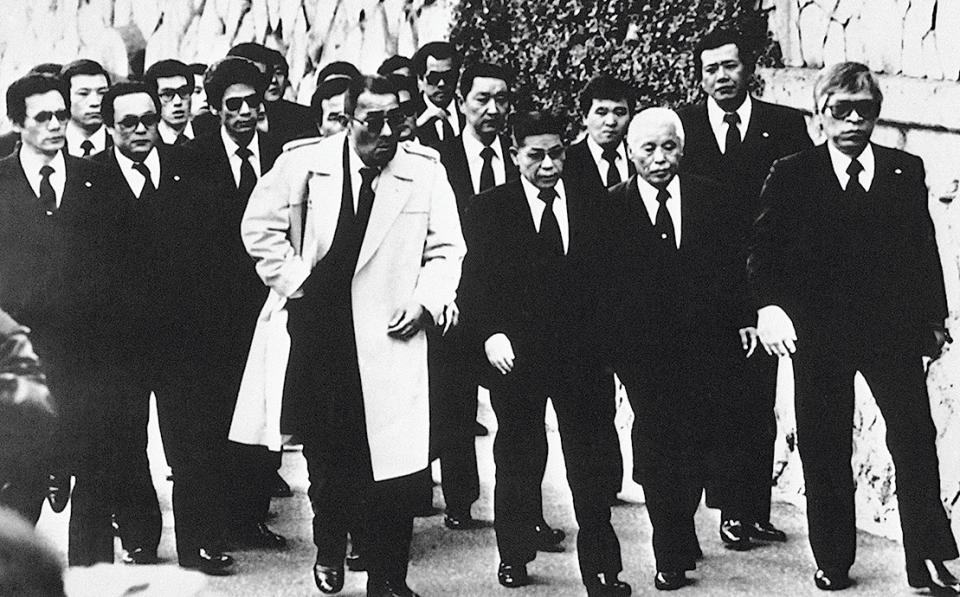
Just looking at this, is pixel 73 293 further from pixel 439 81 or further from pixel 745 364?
pixel 745 364

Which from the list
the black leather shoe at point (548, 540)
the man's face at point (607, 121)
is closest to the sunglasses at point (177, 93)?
the man's face at point (607, 121)

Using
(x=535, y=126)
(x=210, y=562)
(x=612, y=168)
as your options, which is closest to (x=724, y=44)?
(x=612, y=168)

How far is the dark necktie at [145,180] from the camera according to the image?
4234 millimetres

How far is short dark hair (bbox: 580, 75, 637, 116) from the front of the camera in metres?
4.50

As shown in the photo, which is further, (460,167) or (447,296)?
(460,167)

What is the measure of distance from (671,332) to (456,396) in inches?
27.5

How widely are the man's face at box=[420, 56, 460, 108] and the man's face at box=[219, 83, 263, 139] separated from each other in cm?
55

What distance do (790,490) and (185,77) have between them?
2.31m

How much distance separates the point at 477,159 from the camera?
446 cm

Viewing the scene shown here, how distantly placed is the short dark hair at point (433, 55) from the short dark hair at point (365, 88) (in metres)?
0.25

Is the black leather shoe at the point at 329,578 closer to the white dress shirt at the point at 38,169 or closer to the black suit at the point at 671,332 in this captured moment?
the black suit at the point at 671,332

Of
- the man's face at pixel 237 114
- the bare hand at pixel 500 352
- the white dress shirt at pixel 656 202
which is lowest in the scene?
the bare hand at pixel 500 352

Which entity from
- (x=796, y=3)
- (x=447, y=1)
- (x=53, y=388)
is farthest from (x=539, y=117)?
(x=53, y=388)

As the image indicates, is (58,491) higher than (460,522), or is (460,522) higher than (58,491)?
(58,491)
